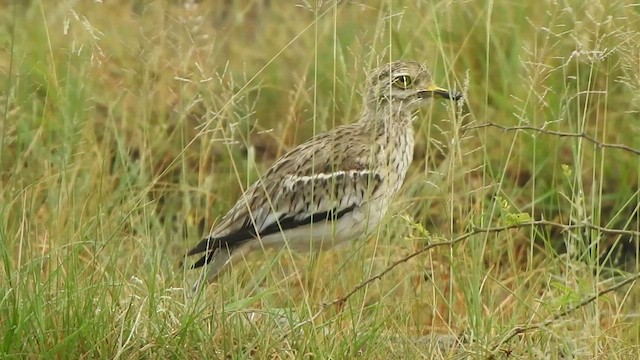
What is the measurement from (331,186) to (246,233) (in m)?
0.39

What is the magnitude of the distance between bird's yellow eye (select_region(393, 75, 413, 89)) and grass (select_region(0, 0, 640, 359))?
0.35ft

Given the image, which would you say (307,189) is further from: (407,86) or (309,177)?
(407,86)

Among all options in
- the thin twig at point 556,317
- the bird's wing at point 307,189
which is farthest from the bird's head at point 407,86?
the thin twig at point 556,317

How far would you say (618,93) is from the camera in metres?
6.51

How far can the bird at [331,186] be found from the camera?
553 cm

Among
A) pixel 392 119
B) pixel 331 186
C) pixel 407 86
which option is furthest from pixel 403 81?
pixel 331 186

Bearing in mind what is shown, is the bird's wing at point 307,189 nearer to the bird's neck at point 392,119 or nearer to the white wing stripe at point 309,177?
the white wing stripe at point 309,177

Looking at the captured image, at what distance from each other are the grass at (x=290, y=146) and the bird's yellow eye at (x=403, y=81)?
0.11m

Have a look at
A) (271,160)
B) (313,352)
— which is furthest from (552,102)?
(313,352)

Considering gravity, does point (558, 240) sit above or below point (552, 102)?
below

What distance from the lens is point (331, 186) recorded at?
5.68 m

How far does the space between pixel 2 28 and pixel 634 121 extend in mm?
3025

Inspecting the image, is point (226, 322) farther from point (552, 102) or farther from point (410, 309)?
point (552, 102)

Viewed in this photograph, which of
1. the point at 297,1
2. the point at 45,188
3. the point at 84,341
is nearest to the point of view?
the point at 84,341
